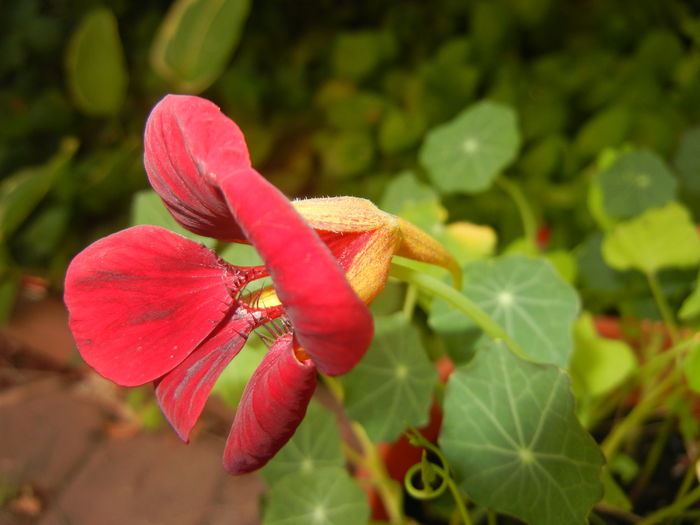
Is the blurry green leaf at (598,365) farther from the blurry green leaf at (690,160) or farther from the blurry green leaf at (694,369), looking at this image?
the blurry green leaf at (690,160)

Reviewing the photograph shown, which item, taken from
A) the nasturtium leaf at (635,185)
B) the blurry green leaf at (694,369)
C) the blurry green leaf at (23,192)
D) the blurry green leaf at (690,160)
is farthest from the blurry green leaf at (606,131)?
the blurry green leaf at (23,192)

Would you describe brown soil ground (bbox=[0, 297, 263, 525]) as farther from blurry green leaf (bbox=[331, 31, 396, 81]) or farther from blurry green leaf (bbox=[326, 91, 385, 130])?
blurry green leaf (bbox=[331, 31, 396, 81])

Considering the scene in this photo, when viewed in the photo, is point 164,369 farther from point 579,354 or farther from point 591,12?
point 591,12

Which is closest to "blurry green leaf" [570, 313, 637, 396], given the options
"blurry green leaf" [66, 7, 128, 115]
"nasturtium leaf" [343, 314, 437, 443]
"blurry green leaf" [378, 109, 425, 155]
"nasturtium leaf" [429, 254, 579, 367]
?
"nasturtium leaf" [429, 254, 579, 367]

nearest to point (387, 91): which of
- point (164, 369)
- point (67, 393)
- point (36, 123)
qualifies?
point (36, 123)

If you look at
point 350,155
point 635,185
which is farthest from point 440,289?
point 350,155

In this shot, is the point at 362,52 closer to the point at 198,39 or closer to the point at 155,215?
the point at 198,39
